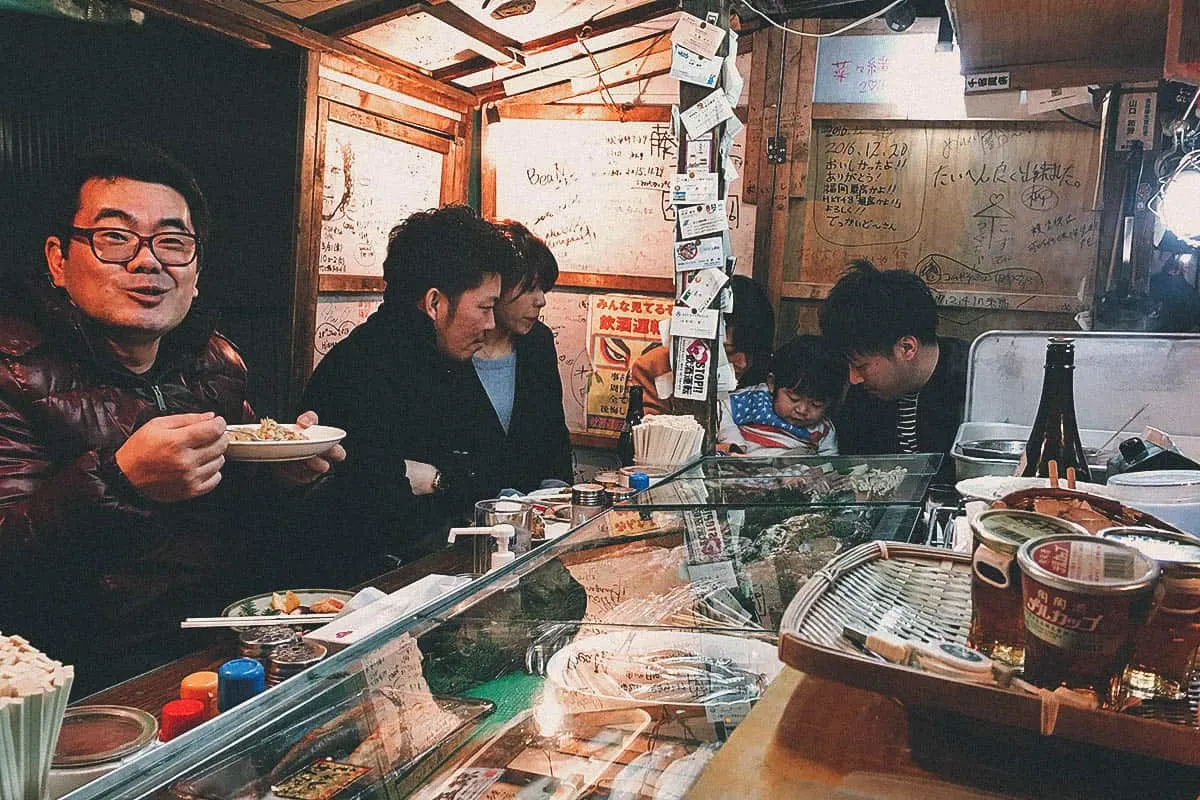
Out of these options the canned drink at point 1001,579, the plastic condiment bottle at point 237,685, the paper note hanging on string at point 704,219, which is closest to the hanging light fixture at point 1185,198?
the paper note hanging on string at point 704,219

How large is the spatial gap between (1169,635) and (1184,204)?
3025mm

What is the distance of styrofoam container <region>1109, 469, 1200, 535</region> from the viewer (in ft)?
5.65

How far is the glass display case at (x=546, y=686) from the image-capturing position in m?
1.07

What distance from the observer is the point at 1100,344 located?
3369 millimetres

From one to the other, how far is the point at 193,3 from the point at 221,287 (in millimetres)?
1306

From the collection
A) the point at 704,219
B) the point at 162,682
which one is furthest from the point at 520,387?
the point at 162,682

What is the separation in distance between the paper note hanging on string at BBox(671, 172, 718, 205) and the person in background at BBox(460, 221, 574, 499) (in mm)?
700

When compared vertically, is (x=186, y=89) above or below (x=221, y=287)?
above

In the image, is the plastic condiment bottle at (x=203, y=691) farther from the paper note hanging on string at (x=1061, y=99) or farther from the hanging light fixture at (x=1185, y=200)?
the paper note hanging on string at (x=1061, y=99)

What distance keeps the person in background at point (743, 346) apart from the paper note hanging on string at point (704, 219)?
0.93 m

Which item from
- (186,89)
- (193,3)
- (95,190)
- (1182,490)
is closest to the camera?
(1182,490)

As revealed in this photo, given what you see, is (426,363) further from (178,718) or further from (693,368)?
(178,718)

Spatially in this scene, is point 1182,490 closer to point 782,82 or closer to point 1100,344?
point 1100,344

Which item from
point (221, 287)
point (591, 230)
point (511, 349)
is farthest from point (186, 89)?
point (591, 230)
